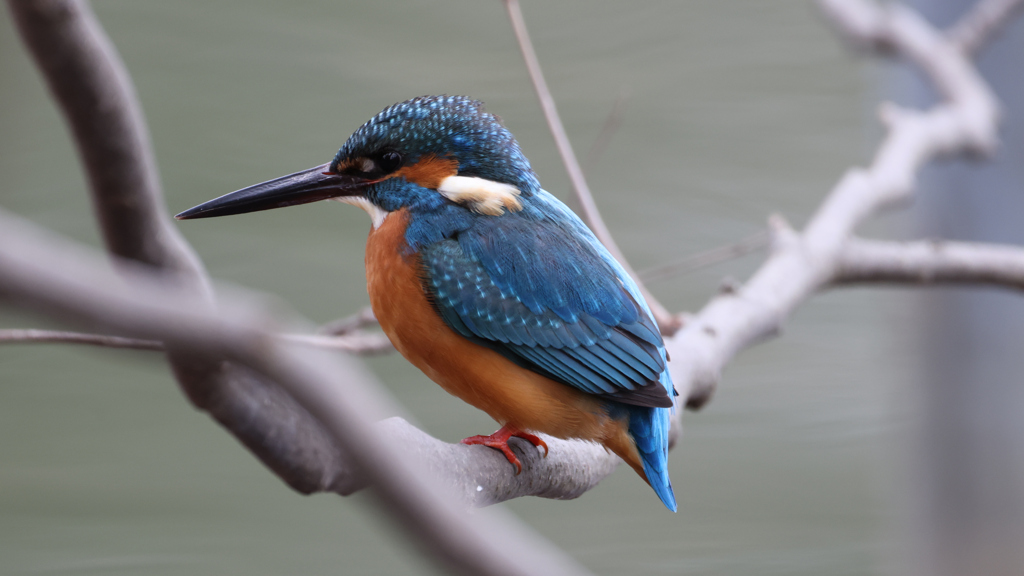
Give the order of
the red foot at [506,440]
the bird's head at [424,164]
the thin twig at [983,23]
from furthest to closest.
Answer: the thin twig at [983,23] → the bird's head at [424,164] → the red foot at [506,440]

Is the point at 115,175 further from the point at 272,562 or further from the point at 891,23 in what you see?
the point at 272,562

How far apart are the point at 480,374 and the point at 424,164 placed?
1.00 ft

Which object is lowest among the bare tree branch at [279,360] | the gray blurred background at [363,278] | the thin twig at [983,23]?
the gray blurred background at [363,278]

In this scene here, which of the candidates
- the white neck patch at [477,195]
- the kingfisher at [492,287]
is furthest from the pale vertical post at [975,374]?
the white neck patch at [477,195]

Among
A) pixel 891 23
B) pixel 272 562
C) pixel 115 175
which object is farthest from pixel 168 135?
pixel 115 175

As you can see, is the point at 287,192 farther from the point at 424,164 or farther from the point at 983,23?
the point at 983,23

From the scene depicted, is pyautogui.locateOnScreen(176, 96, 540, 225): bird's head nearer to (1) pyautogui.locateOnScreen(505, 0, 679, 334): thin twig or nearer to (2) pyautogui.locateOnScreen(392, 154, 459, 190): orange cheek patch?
(2) pyautogui.locateOnScreen(392, 154, 459, 190): orange cheek patch

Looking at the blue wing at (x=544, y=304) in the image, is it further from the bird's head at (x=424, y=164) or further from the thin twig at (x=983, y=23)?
the thin twig at (x=983, y=23)

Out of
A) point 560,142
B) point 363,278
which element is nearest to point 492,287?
point 560,142

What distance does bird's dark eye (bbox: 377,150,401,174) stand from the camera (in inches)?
52.0

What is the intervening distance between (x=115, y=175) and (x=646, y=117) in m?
4.26

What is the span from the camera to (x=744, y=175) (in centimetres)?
466

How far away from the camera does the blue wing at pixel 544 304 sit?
1237 millimetres

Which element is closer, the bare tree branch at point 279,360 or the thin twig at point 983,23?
the bare tree branch at point 279,360
